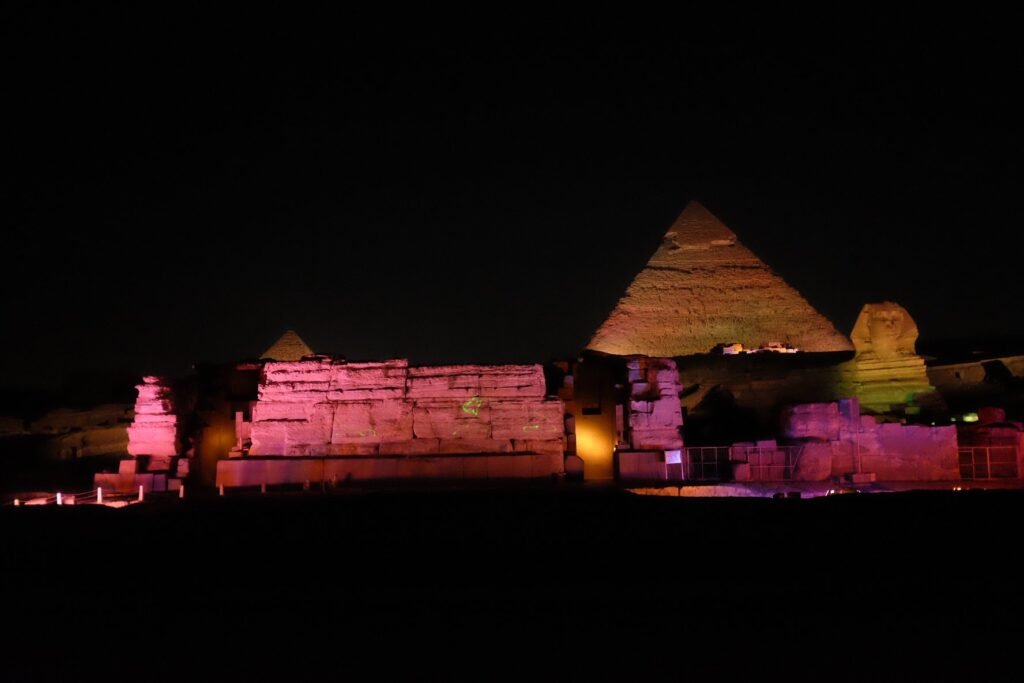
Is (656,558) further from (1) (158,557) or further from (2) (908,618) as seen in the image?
(1) (158,557)

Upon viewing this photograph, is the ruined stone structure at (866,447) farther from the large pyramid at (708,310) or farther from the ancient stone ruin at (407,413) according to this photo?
the large pyramid at (708,310)

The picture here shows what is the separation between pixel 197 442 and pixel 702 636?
13402mm

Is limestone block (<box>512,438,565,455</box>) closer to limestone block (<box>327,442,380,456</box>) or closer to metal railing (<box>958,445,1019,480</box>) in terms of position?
limestone block (<box>327,442,380,456</box>)

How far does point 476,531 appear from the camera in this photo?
343 inches

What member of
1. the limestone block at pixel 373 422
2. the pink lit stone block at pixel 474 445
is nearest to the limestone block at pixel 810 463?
the pink lit stone block at pixel 474 445

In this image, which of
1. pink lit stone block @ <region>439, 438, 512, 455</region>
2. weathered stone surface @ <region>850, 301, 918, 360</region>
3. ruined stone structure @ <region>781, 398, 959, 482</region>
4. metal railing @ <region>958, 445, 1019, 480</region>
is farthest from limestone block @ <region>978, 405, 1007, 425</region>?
pink lit stone block @ <region>439, 438, 512, 455</region>

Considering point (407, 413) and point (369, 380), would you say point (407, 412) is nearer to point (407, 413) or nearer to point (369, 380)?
point (407, 413)

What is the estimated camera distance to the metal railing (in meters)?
17.3

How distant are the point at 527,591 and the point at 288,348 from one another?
100.0 feet

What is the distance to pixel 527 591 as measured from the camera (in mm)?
6949

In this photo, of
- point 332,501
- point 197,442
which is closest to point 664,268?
point 197,442

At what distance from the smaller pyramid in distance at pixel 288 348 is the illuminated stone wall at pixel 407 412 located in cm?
2012

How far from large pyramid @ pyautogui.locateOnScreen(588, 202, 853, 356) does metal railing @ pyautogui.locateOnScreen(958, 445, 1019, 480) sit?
20.9 m

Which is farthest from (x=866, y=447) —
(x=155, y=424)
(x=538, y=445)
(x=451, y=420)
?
(x=155, y=424)
